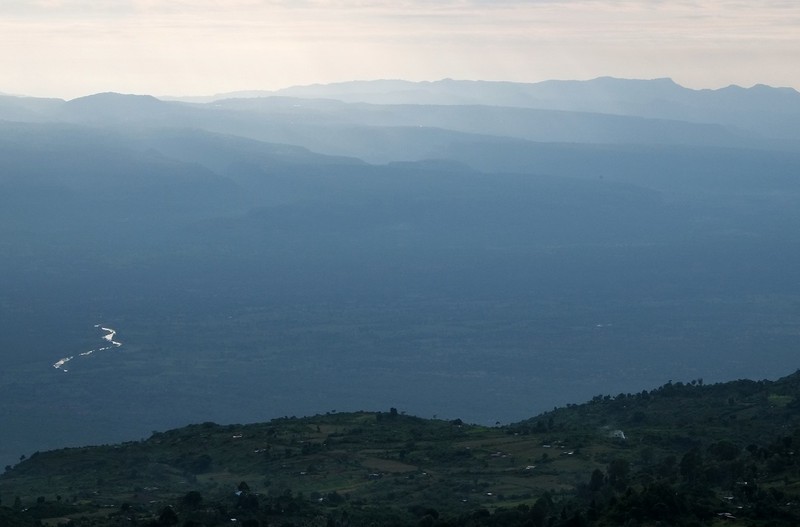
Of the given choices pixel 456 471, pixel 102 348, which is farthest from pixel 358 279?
pixel 456 471

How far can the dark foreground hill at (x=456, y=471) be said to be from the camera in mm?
23297

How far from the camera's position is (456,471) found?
32281 mm

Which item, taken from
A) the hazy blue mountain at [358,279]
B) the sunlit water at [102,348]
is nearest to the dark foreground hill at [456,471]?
the hazy blue mountain at [358,279]

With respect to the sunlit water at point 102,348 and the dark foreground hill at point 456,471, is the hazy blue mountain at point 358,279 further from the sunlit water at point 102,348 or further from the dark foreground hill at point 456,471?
the dark foreground hill at point 456,471

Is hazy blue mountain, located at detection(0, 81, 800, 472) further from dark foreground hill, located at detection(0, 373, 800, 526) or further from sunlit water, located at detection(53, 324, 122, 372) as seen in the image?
dark foreground hill, located at detection(0, 373, 800, 526)

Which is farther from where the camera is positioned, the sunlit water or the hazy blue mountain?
the sunlit water

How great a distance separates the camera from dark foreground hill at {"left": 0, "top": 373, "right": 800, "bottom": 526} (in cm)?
2330

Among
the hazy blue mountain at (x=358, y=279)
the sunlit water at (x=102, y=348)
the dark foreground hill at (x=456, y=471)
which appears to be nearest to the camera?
the dark foreground hill at (x=456, y=471)

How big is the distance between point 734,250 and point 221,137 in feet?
240

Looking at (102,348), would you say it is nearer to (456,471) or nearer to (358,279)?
(358,279)

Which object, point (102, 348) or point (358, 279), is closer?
point (102, 348)

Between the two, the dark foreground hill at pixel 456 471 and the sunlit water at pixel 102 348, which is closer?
the dark foreground hill at pixel 456 471

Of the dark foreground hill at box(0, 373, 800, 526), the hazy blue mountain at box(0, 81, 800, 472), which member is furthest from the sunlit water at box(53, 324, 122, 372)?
the dark foreground hill at box(0, 373, 800, 526)

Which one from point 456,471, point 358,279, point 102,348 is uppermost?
point 358,279
